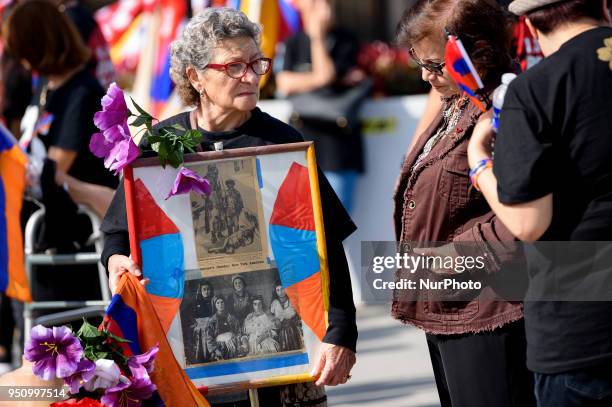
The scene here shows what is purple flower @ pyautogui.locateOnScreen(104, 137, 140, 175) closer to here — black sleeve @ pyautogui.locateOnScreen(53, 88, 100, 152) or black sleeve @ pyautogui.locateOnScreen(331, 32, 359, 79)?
black sleeve @ pyautogui.locateOnScreen(53, 88, 100, 152)

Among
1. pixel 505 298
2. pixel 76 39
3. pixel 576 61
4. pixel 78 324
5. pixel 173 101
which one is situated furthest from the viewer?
pixel 173 101

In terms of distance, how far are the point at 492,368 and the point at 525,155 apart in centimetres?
85

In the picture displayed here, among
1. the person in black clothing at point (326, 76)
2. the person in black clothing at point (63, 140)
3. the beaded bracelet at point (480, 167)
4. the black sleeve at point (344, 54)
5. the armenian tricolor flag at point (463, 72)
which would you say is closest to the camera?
the beaded bracelet at point (480, 167)

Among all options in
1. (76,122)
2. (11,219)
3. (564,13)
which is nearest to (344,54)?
(76,122)

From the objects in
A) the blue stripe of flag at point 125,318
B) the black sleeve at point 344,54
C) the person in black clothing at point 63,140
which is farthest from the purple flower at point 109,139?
the black sleeve at point 344,54

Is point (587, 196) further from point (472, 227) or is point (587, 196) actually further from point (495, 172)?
point (472, 227)

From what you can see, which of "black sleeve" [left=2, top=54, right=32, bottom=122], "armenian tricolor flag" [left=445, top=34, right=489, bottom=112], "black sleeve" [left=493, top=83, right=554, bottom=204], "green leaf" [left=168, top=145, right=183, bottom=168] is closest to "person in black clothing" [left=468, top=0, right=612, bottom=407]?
"black sleeve" [left=493, top=83, right=554, bottom=204]

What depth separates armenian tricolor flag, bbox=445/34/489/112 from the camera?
3055 millimetres

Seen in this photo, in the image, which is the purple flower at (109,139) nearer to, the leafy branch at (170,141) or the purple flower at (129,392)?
the leafy branch at (170,141)

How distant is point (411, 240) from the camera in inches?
138

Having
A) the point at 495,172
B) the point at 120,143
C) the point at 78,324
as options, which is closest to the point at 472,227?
the point at 495,172

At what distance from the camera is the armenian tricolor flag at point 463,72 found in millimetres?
3055

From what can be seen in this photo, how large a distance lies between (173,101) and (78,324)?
Result: 146 inches

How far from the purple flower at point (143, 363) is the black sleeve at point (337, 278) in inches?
21.4
